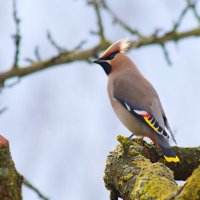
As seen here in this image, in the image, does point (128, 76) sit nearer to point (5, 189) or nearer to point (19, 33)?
point (19, 33)

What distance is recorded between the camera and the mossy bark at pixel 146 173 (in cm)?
257

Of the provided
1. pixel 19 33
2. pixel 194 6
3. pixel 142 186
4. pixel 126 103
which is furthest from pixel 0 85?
pixel 142 186

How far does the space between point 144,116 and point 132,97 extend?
32 cm

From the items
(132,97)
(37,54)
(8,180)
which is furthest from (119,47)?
(8,180)

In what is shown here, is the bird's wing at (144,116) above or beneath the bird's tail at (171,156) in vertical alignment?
beneath

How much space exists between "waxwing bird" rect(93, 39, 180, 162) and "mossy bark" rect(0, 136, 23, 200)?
73.3 inches

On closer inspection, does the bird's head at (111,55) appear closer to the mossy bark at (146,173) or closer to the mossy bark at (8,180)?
the mossy bark at (146,173)

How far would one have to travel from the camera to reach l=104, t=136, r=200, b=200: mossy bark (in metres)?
2.57

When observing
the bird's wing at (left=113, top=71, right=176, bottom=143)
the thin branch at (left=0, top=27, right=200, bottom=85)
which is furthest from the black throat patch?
the bird's wing at (left=113, top=71, right=176, bottom=143)

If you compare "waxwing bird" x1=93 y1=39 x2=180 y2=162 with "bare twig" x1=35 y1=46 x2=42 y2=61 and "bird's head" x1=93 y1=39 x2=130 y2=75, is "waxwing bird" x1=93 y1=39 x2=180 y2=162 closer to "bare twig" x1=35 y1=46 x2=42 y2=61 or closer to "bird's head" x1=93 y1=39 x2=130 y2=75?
"bird's head" x1=93 y1=39 x2=130 y2=75

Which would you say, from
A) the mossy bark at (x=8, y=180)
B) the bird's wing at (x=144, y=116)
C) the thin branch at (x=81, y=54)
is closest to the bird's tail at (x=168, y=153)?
the bird's wing at (x=144, y=116)

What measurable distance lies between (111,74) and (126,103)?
573 mm

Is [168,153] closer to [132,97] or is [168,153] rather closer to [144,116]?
[144,116]

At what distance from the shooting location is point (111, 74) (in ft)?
19.4
